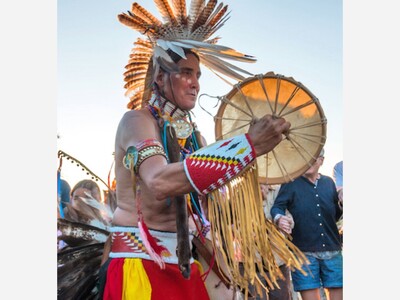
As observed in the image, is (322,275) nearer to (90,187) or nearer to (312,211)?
(312,211)

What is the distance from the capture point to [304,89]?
9.98 feet

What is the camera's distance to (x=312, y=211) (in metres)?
5.60

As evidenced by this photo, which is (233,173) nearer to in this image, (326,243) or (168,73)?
(168,73)

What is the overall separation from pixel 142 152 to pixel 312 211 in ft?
9.74

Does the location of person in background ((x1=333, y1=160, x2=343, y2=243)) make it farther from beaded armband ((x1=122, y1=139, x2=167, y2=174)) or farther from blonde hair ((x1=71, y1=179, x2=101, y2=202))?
beaded armband ((x1=122, y1=139, x2=167, y2=174))

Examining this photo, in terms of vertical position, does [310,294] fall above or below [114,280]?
below

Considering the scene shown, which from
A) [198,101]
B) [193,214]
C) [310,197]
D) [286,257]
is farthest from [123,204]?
[310,197]

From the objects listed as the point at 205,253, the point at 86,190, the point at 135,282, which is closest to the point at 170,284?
the point at 135,282

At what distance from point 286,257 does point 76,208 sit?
1658mm

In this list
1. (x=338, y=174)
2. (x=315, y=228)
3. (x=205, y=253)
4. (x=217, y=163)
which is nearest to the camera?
(x=217, y=163)

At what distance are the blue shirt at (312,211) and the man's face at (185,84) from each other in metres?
2.33

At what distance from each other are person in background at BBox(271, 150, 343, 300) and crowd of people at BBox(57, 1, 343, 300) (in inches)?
84.7

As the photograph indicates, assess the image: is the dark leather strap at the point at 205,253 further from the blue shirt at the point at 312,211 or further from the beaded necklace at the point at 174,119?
the blue shirt at the point at 312,211

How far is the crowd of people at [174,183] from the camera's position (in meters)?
2.74
